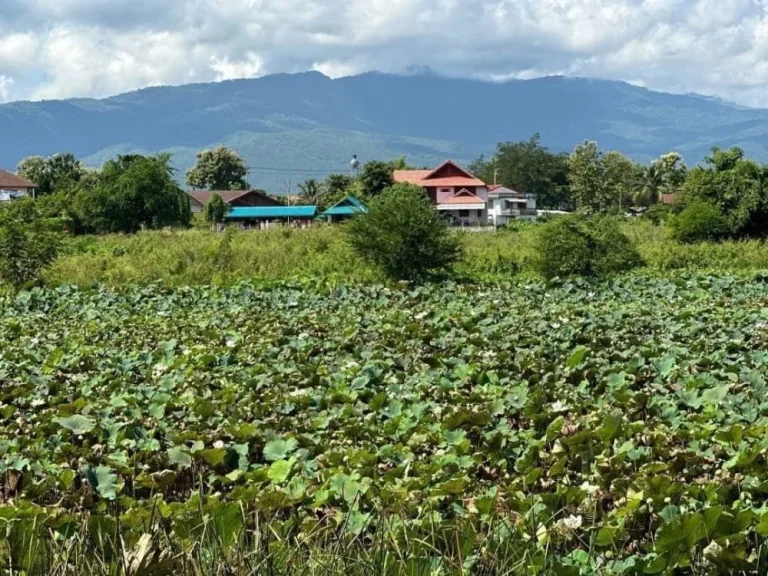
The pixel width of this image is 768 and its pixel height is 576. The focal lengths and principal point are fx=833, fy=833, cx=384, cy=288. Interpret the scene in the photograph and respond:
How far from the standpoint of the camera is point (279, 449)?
4.35 m

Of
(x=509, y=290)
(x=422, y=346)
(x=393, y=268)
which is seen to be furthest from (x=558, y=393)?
(x=393, y=268)

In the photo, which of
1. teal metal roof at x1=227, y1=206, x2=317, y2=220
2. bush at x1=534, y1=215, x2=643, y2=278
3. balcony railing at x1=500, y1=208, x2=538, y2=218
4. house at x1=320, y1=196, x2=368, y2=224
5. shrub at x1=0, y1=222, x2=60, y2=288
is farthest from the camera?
balcony railing at x1=500, y1=208, x2=538, y2=218

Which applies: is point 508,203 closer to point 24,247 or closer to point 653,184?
point 653,184

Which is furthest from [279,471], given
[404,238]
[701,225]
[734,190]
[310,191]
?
[310,191]

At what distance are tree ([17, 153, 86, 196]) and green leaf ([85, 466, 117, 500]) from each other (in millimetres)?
62437

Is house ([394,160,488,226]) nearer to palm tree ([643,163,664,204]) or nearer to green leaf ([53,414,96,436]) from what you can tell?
palm tree ([643,163,664,204])

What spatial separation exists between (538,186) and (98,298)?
67143 mm

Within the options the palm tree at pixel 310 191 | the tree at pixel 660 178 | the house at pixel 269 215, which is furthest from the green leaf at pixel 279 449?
the palm tree at pixel 310 191

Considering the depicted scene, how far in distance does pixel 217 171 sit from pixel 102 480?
8294 cm

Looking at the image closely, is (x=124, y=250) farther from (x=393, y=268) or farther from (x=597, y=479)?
(x=597, y=479)

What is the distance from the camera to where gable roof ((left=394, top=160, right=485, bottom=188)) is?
2371 inches

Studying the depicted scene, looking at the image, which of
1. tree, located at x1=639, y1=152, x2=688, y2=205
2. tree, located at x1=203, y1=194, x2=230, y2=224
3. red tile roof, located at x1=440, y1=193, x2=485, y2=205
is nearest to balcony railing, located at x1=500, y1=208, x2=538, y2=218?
red tile roof, located at x1=440, y1=193, x2=485, y2=205

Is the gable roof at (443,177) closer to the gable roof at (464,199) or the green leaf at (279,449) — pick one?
the gable roof at (464,199)

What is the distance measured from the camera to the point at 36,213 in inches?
727
